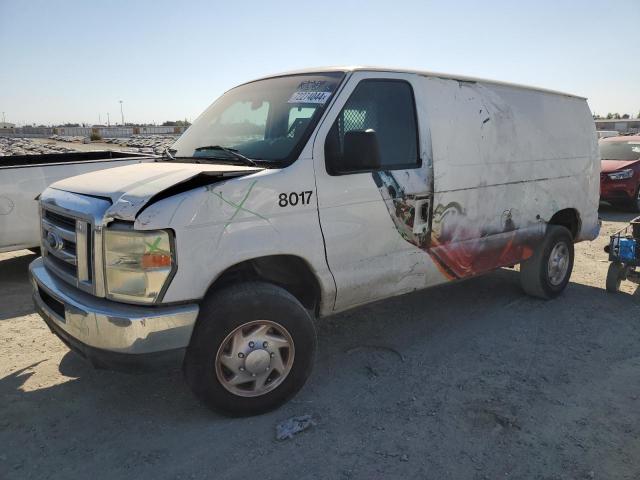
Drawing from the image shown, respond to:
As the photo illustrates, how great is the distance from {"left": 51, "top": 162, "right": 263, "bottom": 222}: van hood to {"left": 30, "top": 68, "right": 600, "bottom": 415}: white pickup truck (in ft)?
0.05

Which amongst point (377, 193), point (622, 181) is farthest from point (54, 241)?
point (622, 181)

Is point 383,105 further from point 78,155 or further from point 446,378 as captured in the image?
point 78,155

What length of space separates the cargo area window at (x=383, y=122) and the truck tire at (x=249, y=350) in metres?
1.00

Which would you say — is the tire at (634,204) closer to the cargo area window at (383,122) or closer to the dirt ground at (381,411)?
the dirt ground at (381,411)

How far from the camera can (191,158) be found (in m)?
3.79

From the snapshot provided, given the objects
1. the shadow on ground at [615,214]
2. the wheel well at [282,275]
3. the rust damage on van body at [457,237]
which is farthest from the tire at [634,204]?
the wheel well at [282,275]

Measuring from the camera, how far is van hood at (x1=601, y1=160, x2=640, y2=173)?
462 inches

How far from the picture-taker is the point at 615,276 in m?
5.73

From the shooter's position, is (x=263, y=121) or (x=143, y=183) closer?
(x=143, y=183)

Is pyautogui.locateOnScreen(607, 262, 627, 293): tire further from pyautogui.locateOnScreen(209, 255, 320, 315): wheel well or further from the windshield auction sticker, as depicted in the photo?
the windshield auction sticker

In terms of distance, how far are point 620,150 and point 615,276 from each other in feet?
28.2

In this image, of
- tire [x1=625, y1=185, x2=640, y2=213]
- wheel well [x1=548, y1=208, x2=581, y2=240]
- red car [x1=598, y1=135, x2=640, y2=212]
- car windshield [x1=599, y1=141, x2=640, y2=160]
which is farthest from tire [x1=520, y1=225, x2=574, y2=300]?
car windshield [x1=599, y1=141, x2=640, y2=160]

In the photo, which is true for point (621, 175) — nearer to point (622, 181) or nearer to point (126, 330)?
point (622, 181)

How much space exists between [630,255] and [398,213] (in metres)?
3.45
